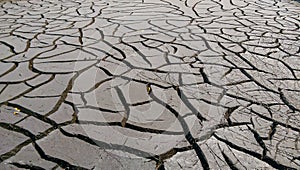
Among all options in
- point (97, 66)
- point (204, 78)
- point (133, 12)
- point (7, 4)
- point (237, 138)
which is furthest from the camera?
point (7, 4)

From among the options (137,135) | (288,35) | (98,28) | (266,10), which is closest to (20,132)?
(137,135)

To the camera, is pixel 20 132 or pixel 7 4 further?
pixel 7 4

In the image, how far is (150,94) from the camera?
2299 millimetres

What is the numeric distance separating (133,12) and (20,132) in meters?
3.12

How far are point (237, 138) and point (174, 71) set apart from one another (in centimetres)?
98

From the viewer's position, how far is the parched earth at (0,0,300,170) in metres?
1.71

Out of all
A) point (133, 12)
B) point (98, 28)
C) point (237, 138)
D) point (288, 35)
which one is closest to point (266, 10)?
point (288, 35)

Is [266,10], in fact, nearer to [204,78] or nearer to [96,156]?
[204,78]

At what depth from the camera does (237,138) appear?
1821mm

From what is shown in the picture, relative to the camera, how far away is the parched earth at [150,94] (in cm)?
171

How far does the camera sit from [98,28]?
3.81 m

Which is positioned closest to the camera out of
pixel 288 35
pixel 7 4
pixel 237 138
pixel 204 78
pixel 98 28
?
pixel 237 138

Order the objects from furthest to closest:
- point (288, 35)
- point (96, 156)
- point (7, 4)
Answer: point (7, 4) → point (288, 35) → point (96, 156)

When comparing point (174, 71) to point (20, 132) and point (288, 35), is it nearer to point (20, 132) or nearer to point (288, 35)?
point (20, 132)
